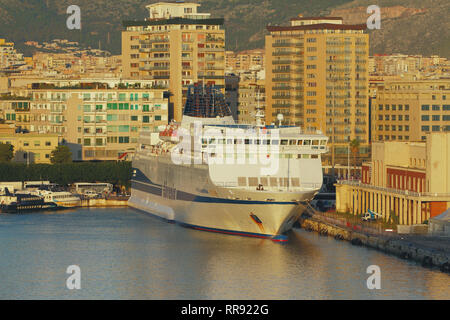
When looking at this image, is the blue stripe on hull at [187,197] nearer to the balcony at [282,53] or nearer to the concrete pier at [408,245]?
the concrete pier at [408,245]

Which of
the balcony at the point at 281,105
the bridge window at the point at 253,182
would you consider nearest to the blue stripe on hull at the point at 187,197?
the bridge window at the point at 253,182

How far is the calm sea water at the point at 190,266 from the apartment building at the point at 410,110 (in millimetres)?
67108

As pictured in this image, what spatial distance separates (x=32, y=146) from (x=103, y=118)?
30.4ft

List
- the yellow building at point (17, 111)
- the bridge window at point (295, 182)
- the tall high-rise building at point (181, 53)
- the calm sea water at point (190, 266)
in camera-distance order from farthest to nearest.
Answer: the tall high-rise building at point (181, 53) < the yellow building at point (17, 111) < the bridge window at point (295, 182) < the calm sea water at point (190, 266)

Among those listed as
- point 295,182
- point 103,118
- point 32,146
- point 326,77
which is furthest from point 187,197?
point 326,77

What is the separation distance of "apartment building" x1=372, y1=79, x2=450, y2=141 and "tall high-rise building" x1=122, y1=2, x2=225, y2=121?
72.1 ft

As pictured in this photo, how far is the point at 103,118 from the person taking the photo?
502 ft

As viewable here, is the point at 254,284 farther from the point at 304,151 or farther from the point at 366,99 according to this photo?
the point at 366,99

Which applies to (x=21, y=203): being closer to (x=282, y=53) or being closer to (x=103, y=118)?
(x=103, y=118)

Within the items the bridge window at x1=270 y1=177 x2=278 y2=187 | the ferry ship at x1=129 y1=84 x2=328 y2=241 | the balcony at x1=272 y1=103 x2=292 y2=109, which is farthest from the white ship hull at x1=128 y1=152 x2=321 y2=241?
the balcony at x1=272 y1=103 x2=292 y2=109

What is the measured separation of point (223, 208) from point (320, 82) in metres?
72.0

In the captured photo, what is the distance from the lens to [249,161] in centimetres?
9869

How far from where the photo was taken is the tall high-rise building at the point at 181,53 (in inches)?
6594
